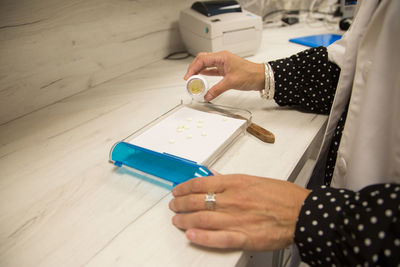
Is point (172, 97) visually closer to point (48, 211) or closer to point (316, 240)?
point (48, 211)

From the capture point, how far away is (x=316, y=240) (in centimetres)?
45

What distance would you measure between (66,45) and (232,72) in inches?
20.6

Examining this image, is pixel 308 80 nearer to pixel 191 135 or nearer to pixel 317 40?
pixel 191 135

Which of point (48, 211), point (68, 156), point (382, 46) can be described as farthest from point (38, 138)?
point (382, 46)

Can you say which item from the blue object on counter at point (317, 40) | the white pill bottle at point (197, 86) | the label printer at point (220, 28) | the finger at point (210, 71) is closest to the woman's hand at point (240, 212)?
the white pill bottle at point (197, 86)

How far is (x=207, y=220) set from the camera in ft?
1.52

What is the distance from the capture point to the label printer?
114 cm

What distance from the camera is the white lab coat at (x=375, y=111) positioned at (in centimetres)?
51

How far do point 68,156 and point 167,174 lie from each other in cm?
26

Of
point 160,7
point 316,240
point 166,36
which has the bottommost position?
point 316,240

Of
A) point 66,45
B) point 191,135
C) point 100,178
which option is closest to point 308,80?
point 191,135

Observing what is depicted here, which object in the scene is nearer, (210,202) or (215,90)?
(210,202)

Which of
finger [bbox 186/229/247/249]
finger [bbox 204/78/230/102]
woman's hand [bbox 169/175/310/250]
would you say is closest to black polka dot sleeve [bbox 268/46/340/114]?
finger [bbox 204/78/230/102]

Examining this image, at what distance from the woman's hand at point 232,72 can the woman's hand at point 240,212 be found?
376mm
